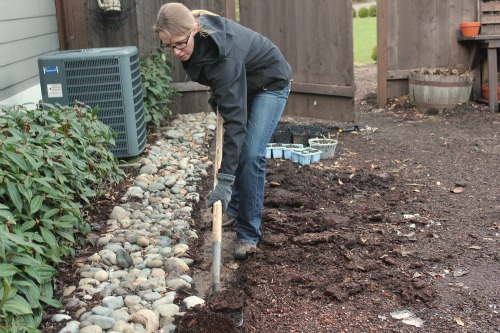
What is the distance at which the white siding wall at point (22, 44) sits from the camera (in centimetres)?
593

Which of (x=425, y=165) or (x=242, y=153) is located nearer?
(x=242, y=153)

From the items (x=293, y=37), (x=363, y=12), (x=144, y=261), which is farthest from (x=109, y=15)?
(x=363, y=12)

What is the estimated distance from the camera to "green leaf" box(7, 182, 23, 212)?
3.19 metres

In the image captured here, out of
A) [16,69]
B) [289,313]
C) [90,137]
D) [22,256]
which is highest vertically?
[16,69]

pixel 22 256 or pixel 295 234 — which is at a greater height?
pixel 22 256

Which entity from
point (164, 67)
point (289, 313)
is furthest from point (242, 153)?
point (164, 67)

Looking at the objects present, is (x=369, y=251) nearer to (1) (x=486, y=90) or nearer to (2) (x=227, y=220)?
(2) (x=227, y=220)

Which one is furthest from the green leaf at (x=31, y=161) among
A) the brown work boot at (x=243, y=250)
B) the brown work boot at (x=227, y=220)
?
the brown work boot at (x=227, y=220)

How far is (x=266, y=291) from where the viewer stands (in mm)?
3582

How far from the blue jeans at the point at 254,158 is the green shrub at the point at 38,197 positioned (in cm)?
99

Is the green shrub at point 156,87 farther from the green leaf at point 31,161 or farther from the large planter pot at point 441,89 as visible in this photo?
the green leaf at point 31,161

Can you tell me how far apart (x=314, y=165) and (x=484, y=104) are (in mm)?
3580

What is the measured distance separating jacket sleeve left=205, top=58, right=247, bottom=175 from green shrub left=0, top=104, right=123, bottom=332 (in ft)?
3.03

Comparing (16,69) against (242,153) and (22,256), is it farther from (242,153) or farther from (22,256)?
(22,256)
